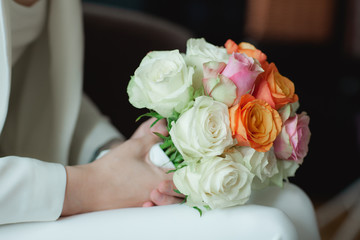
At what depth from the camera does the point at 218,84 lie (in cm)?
62

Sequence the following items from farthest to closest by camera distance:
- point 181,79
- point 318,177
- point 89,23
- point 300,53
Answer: point 300,53 → point 318,177 → point 89,23 → point 181,79

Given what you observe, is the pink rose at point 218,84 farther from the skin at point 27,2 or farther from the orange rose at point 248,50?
the skin at point 27,2

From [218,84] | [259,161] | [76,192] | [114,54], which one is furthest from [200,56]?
[114,54]

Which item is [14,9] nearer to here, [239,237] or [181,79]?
[181,79]

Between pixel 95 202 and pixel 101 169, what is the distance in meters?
0.05

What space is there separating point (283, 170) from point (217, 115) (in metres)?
0.18

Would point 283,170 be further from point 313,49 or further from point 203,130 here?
point 313,49

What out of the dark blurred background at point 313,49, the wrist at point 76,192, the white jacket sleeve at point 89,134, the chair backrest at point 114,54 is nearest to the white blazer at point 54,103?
the white jacket sleeve at point 89,134

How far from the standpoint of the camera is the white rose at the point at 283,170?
703 millimetres

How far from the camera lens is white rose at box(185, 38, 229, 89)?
65 centimetres

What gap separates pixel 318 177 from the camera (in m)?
2.08

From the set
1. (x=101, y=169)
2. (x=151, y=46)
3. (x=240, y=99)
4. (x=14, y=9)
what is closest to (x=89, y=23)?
(x=151, y=46)

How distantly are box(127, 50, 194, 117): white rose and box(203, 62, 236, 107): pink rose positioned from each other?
0.03 meters

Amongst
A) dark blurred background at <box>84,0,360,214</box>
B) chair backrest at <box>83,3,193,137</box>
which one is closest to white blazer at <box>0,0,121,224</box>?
chair backrest at <box>83,3,193,137</box>
